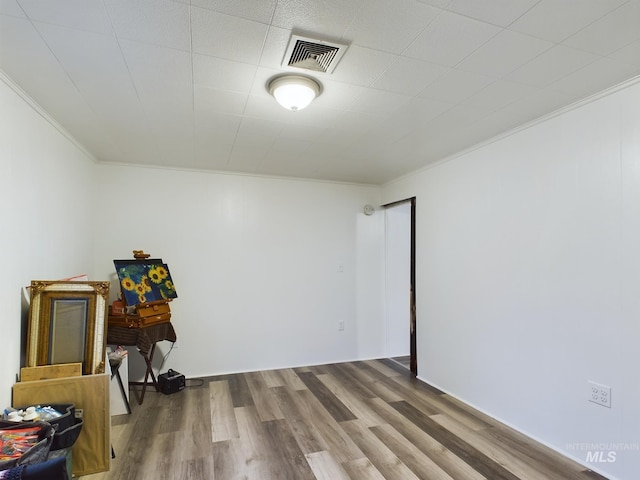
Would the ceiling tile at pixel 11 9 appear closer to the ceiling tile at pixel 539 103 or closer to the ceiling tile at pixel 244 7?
the ceiling tile at pixel 244 7

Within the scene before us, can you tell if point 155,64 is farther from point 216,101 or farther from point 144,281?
point 144,281

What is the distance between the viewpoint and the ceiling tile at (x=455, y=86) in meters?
1.87

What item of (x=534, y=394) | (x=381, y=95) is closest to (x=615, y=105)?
(x=381, y=95)

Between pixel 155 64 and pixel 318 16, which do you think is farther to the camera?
pixel 155 64

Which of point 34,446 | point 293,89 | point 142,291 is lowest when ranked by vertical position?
point 34,446

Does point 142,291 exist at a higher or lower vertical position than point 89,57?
lower

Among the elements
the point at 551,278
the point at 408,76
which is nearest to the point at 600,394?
the point at 551,278

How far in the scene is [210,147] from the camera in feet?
10.2

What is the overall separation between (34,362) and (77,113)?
64.6 inches

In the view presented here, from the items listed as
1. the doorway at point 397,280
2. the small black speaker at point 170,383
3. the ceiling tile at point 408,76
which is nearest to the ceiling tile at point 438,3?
the ceiling tile at point 408,76

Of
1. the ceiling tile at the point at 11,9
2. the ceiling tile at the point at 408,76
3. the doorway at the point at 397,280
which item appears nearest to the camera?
the ceiling tile at the point at 11,9

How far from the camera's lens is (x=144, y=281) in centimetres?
321

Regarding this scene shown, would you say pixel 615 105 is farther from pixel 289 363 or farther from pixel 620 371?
pixel 289 363

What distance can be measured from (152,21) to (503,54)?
162 cm
